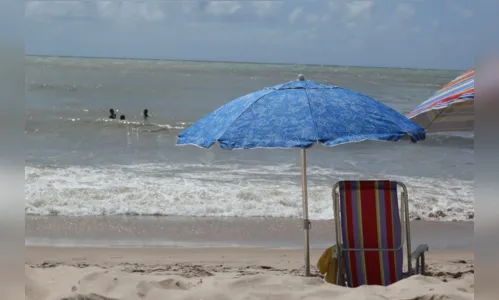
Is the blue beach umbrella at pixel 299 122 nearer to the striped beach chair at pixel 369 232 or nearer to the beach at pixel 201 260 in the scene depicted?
the striped beach chair at pixel 369 232

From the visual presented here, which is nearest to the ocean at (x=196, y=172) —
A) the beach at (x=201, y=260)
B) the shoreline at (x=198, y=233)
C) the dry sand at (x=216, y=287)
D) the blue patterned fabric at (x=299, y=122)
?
the shoreline at (x=198, y=233)

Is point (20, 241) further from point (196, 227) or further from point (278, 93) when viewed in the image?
point (196, 227)

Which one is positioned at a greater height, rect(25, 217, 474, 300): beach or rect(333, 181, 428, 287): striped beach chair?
rect(333, 181, 428, 287): striped beach chair

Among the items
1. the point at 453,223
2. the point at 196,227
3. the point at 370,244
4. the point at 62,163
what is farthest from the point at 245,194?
the point at 370,244

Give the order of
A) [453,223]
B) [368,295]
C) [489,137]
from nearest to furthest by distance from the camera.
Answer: [489,137] < [368,295] < [453,223]

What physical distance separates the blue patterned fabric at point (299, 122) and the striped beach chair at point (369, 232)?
558mm

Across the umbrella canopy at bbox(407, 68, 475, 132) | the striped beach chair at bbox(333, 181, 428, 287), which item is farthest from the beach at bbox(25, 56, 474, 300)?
the umbrella canopy at bbox(407, 68, 475, 132)

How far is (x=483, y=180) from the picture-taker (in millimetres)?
1284

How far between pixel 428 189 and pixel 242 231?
410 cm

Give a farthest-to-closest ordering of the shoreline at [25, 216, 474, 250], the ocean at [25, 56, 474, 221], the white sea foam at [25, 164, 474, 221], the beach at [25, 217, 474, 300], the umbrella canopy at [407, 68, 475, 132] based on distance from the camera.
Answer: the ocean at [25, 56, 474, 221], the white sea foam at [25, 164, 474, 221], the shoreline at [25, 216, 474, 250], the umbrella canopy at [407, 68, 475, 132], the beach at [25, 217, 474, 300]

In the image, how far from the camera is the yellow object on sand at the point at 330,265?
176 inches

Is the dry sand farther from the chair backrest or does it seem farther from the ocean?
the ocean

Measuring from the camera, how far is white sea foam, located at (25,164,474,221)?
9.31 metres

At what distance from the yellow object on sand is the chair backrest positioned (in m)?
0.07
